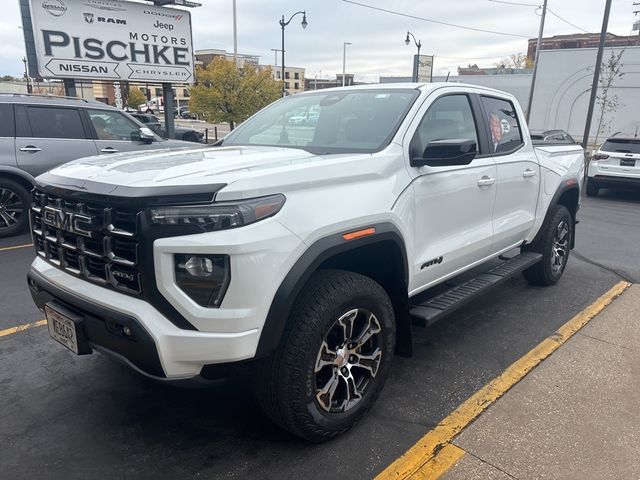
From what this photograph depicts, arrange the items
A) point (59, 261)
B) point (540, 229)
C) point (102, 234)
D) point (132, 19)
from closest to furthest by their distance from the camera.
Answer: point (102, 234) < point (59, 261) < point (540, 229) < point (132, 19)

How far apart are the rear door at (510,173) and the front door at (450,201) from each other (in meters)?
0.17

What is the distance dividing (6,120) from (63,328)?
588 cm

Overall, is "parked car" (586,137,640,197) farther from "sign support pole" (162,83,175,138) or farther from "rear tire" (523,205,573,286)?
"sign support pole" (162,83,175,138)

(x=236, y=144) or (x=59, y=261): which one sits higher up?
(x=236, y=144)

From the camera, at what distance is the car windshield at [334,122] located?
3.29 meters

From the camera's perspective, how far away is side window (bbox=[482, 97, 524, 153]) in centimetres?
421

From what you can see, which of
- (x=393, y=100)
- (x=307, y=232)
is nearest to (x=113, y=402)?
(x=307, y=232)

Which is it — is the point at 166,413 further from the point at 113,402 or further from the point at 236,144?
the point at 236,144

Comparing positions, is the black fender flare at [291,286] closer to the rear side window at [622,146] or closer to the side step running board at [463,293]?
the side step running board at [463,293]

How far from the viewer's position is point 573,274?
5.97 meters

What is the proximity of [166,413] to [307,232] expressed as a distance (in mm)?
1511

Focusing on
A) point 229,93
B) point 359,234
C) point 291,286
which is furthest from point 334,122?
point 229,93

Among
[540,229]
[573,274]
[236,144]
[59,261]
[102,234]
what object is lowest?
[573,274]

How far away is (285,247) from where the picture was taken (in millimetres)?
2281
